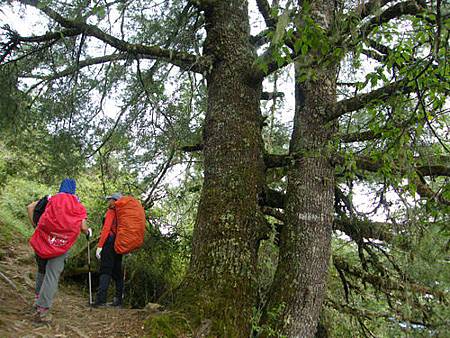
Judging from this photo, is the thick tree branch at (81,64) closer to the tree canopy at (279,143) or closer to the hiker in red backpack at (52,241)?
the tree canopy at (279,143)

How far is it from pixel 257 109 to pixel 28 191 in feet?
28.7

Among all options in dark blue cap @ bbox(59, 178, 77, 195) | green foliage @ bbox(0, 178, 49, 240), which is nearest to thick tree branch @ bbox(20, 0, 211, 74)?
dark blue cap @ bbox(59, 178, 77, 195)

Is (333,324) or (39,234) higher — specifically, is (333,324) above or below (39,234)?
below

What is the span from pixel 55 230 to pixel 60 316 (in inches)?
44.3

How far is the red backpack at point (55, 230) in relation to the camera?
4.64 metres

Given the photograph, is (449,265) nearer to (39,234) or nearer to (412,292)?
(412,292)

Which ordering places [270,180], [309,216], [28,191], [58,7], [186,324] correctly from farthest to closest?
[28,191]
[270,180]
[58,7]
[309,216]
[186,324]

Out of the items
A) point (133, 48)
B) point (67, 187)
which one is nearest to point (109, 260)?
point (67, 187)

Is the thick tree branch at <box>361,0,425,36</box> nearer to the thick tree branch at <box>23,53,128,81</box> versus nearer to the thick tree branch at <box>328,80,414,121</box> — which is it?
the thick tree branch at <box>328,80,414,121</box>

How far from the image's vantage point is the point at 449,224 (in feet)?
12.2

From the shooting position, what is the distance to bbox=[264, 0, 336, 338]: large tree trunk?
430 cm

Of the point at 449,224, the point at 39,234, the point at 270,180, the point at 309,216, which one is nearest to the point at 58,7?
the point at 39,234

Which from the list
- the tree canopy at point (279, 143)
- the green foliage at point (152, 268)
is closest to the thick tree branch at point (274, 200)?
the tree canopy at point (279, 143)

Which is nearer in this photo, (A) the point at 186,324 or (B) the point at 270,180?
(A) the point at 186,324
